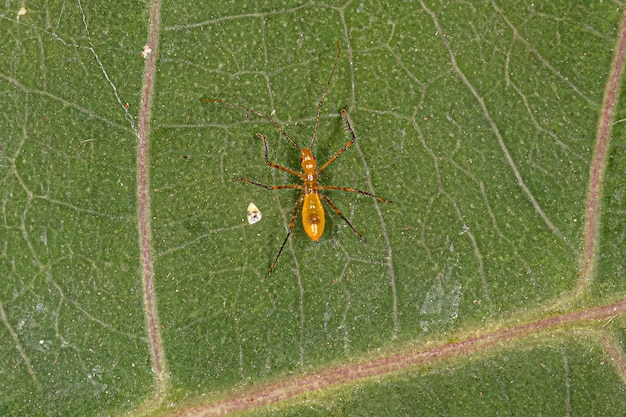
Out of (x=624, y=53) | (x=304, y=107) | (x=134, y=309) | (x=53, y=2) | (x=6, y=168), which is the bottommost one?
(x=134, y=309)

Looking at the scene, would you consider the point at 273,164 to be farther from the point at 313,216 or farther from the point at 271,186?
the point at 313,216

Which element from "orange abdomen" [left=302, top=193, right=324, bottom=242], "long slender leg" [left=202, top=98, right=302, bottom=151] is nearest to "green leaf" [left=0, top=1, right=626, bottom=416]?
"long slender leg" [left=202, top=98, right=302, bottom=151]

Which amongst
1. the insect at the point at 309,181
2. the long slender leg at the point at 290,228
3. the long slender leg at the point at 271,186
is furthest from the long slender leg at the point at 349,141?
the long slender leg at the point at 290,228

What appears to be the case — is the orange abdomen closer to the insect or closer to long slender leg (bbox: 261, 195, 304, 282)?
the insect

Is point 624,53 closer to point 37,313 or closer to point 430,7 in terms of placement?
point 430,7

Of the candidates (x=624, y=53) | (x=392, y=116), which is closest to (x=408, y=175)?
(x=392, y=116)

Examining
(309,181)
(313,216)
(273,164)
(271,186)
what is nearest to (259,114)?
(273,164)
